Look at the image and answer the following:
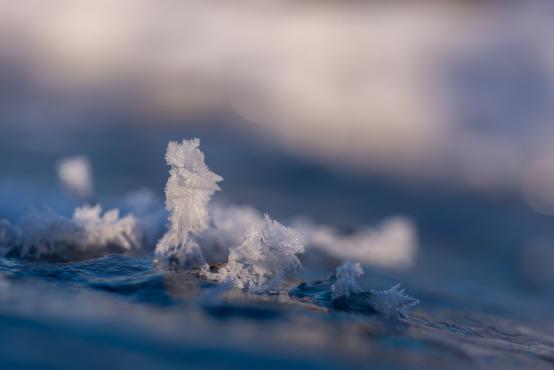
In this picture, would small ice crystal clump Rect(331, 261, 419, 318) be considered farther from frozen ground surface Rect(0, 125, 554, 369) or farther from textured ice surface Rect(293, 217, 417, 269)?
textured ice surface Rect(293, 217, 417, 269)

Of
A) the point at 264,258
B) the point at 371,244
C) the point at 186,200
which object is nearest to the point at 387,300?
the point at 264,258

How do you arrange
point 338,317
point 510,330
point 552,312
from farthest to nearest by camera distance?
point 552,312 < point 510,330 < point 338,317

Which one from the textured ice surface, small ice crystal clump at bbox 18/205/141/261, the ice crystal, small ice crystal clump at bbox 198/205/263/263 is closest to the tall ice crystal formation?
small ice crystal clump at bbox 198/205/263/263

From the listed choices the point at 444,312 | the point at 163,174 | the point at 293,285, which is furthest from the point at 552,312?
the point at 163,174

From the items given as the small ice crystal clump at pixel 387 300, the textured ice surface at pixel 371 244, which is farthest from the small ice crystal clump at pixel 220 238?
the textured ice surface at pixel 371 244

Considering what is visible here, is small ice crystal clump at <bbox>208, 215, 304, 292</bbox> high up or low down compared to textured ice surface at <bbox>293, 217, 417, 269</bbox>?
down

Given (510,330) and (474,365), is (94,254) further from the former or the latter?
(510,330)
